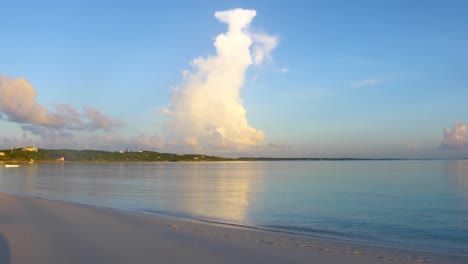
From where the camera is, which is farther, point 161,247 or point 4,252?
point 161,247

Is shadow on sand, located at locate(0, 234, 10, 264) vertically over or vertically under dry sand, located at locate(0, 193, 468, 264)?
over

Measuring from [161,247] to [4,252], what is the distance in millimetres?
4242

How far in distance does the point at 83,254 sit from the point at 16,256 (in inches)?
65.0

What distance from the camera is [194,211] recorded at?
26359 millimetres

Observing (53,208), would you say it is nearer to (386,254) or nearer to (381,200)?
(386,254)

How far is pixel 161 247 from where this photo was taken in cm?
1241

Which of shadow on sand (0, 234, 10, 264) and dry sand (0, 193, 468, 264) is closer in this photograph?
shadow on sand (0, 234, 10, 264)

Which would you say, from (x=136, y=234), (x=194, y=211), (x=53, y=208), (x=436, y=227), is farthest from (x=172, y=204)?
(x=436, y=227)

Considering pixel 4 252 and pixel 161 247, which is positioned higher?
pixel 4 252

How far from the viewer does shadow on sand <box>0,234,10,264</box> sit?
33.7 ft

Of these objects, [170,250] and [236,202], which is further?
[236,202]

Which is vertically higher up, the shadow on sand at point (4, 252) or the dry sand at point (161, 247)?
the shadow on sand at point (4, 252)

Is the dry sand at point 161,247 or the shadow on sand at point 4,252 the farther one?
the dry sand at point 161,247

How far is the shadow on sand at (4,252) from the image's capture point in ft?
33.7
